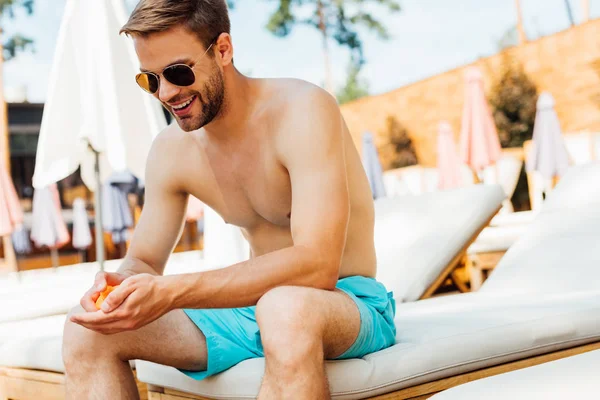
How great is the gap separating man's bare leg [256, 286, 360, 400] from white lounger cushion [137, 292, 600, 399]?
143 millimetres

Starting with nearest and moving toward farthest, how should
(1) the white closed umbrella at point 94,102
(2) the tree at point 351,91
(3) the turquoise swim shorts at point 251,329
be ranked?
1. (3) the turquoise swim shorts at point 251,329
2. (1) the white closed umbrella at point 94,102
3. (2) the tree at point 351,91

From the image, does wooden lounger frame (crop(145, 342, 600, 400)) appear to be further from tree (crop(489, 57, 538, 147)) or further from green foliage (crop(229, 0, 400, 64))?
green foliage (crop(229, 0, 400, 64))

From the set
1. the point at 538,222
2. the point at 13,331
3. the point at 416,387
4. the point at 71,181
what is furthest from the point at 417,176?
the point at 416,387

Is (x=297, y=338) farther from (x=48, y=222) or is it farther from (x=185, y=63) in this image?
(x=48, y=222)

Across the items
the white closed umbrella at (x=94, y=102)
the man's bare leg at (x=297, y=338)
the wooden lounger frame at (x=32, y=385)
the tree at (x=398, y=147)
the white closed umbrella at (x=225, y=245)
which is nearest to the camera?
the man's bare leg at (x=297, y=338)

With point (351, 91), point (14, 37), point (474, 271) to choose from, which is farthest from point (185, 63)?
point (351, 91)

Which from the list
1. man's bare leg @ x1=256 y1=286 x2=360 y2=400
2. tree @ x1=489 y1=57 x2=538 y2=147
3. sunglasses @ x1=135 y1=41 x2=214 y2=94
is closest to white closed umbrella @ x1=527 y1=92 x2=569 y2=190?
tree @ x1=489 y1=57 x2=538 y2=147

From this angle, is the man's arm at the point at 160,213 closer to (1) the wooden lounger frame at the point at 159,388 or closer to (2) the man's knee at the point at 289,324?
(1) the wooden lounger frame at the point at 159,388

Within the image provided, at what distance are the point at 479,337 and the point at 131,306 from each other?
3.32 feet

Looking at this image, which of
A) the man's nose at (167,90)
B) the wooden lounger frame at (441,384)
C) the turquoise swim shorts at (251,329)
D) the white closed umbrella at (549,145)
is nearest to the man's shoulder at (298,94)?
the man's nose at (167,90)

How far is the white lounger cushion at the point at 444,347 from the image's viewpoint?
183cm

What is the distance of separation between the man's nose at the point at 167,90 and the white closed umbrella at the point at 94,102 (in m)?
2.96

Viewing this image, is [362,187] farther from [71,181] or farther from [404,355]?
[71,181]

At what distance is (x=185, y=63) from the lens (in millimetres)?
1976
